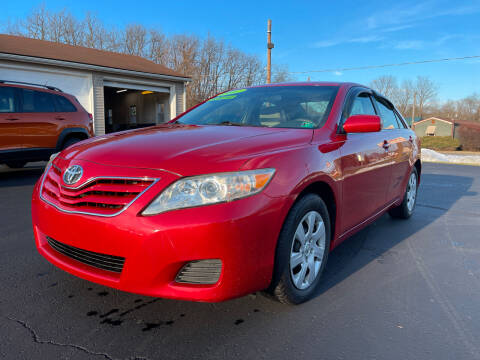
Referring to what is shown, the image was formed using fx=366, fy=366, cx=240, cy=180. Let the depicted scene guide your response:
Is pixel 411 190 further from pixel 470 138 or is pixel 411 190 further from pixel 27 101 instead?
pixel 470 138

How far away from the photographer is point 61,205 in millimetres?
2127

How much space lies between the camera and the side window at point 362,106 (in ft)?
10.8

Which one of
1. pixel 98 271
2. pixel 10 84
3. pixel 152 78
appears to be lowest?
pixel 98 271

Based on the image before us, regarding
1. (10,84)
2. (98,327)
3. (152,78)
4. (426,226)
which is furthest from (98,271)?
(152,78)

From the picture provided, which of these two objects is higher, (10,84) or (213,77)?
(213,77)

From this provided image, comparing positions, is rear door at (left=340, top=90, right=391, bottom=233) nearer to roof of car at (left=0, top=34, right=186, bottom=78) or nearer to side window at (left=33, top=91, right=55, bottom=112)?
side window at (left=33, top=91, right=55, bottom=112)

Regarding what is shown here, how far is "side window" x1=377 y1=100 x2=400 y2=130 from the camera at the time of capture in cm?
398

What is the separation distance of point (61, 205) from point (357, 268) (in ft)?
7.62

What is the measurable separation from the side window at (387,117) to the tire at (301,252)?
185 centimetres

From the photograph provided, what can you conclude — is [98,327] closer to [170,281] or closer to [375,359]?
[170,281]

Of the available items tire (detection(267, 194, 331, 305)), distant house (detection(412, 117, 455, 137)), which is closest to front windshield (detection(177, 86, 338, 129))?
tire (detection(267, 194, 331, 305))

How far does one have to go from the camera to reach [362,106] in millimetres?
3506

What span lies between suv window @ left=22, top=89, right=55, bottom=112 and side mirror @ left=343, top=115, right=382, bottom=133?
663 centimetres

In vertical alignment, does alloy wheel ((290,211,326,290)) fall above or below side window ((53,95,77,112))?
below
